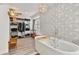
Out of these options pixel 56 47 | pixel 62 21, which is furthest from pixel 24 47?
pixel 62 21

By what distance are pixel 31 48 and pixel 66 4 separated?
77 cm

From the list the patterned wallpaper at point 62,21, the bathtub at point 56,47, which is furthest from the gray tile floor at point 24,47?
the patterned wallpaper at point 62,21

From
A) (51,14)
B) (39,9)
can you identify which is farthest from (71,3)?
(39,9)

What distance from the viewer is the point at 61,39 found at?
1.95 meters

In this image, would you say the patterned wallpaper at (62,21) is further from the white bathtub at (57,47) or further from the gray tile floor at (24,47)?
the gray tile floor at (24,47)

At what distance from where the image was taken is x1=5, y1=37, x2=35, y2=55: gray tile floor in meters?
1.93

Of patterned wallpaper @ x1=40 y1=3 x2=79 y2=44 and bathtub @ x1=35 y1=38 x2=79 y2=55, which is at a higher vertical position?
patterned wallpaper @ x1=40 y1=3 x2=79 y2=44

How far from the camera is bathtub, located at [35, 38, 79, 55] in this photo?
6.23 feet

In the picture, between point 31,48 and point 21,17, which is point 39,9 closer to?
point 21,17

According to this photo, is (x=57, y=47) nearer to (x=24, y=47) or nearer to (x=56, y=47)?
(x=56, y=47)

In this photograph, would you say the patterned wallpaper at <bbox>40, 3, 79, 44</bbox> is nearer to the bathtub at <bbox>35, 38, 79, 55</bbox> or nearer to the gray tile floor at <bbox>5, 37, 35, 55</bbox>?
the bathtub at <bbox>35, 38, 79, 55</bbox>

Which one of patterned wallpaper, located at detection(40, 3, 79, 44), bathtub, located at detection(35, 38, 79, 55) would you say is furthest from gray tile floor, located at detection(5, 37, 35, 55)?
patterned wallpaper, located at detection(40, 3, 79, 44)

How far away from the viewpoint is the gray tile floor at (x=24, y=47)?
1.93 metres

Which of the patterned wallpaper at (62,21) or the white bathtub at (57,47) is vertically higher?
the patterned wallpaper at (62,21)
